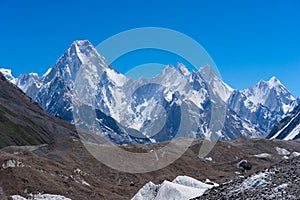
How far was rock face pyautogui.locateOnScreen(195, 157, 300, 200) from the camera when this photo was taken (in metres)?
35.0

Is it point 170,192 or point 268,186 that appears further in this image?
point 170,192

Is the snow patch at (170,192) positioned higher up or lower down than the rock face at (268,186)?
higher up

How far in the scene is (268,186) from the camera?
37625 millimetres

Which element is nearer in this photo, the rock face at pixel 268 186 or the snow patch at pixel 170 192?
the rock face at pixel 268 186

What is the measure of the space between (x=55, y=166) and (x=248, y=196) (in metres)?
A: 78.8

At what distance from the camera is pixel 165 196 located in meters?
60.3

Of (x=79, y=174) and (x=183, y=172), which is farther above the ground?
(x=183, y=172)

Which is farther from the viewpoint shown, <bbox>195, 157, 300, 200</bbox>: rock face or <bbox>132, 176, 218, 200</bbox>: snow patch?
<bbox>132, 176, 218, 200</bbox>: snow patch

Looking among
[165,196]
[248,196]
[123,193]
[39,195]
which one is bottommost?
[248,196]

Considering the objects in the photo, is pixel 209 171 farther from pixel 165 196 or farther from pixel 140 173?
pixel 165 196

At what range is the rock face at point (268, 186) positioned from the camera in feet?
115

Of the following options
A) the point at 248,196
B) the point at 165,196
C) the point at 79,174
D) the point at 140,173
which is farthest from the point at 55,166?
the point at 248,196

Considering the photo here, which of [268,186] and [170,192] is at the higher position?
[170,192]

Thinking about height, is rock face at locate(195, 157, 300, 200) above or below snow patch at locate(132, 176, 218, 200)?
below
